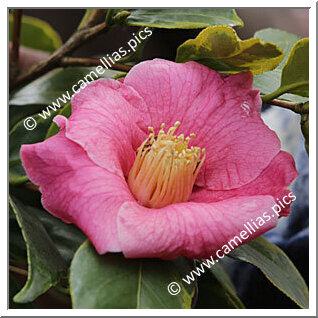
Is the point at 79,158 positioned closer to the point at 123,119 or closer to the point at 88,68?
the point at 123,119

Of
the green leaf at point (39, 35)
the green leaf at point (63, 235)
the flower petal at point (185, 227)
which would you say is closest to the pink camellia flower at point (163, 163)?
the flower petal at point (185, 227)

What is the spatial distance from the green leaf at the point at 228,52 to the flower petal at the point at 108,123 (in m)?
0.08

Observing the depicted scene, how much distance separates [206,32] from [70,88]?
26 cm

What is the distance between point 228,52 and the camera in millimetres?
463

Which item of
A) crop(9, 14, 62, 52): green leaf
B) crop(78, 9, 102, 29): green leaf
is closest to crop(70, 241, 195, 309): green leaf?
crop(78, 9, 102, 29): green leaf

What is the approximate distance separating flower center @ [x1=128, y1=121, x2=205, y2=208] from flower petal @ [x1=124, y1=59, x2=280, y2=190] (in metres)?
0.01

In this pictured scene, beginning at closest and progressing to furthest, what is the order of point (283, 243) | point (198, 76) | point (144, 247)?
point (144, 247)
point (198, 76)
point (283, 243)

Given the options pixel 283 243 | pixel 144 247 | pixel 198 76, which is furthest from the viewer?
pixel 283 243

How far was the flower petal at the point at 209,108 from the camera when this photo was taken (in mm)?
459

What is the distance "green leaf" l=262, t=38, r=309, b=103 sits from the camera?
18.6 inches

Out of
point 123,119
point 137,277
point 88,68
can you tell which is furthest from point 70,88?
point 137,277

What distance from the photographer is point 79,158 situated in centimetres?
40

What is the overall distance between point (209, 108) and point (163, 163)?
7 cm

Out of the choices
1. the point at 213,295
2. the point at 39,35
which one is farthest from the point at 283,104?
the point at 39,35
